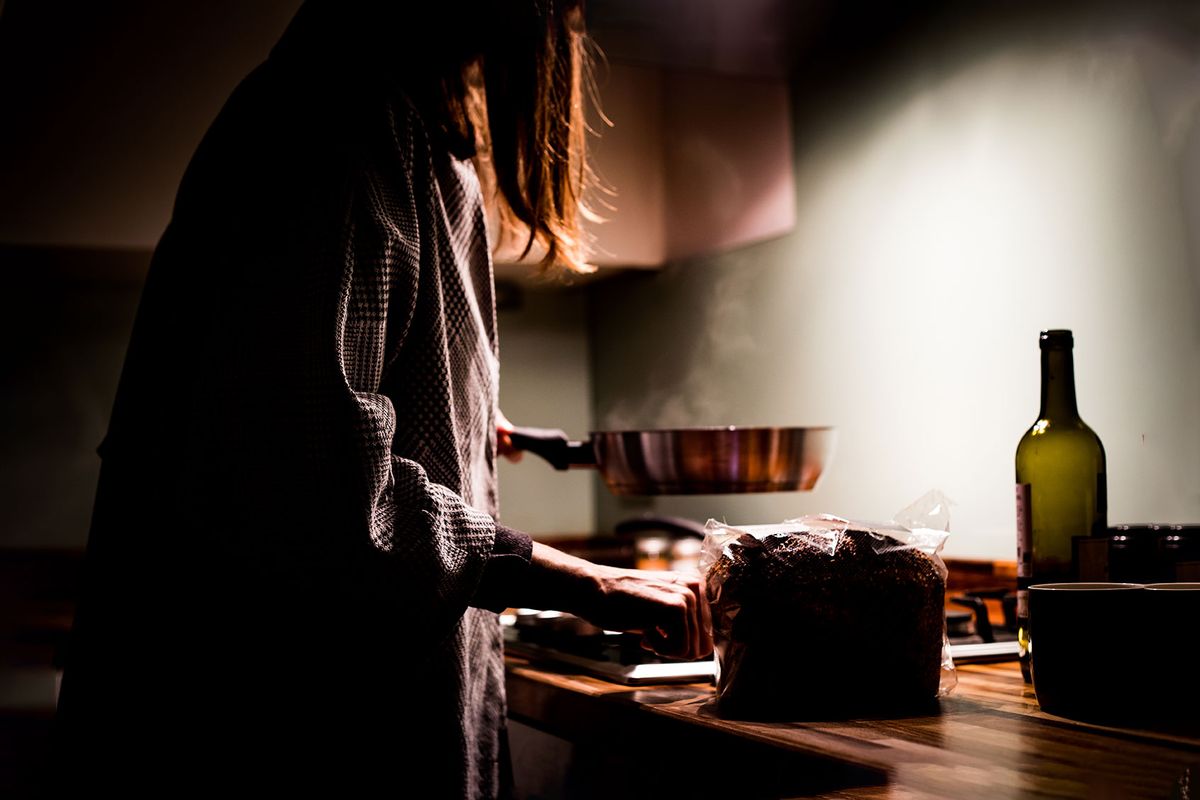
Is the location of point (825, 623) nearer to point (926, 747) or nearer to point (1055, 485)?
point (926, 747)

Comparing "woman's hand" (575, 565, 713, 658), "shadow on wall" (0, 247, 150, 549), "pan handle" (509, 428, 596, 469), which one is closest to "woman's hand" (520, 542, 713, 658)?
"woman's hand" (575, 565, 713, 658)

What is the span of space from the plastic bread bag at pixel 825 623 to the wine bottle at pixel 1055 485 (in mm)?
154

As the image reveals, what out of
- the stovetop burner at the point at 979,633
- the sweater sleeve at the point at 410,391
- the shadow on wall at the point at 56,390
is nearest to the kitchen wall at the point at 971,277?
the stovetop burner at the point at 979,633

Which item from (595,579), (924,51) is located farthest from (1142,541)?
(924,51)

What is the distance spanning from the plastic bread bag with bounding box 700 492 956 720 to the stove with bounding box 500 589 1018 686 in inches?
4.4

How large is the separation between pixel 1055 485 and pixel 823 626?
0.97ft

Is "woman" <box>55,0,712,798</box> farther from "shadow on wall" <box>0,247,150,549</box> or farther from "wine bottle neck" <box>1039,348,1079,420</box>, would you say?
"shadow on wall" <box>0,247,150,549</box>

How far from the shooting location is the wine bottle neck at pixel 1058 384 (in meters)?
0.91

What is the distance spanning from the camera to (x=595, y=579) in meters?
0.81

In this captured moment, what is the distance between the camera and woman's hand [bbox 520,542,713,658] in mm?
797

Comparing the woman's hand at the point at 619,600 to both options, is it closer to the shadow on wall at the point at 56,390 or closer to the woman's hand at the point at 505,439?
the woman's hand at the point at 505,439

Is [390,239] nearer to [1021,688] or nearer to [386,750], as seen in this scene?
[386,750]

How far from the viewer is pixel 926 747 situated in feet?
2.24

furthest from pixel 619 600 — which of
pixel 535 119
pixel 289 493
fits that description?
pixel 535 119
